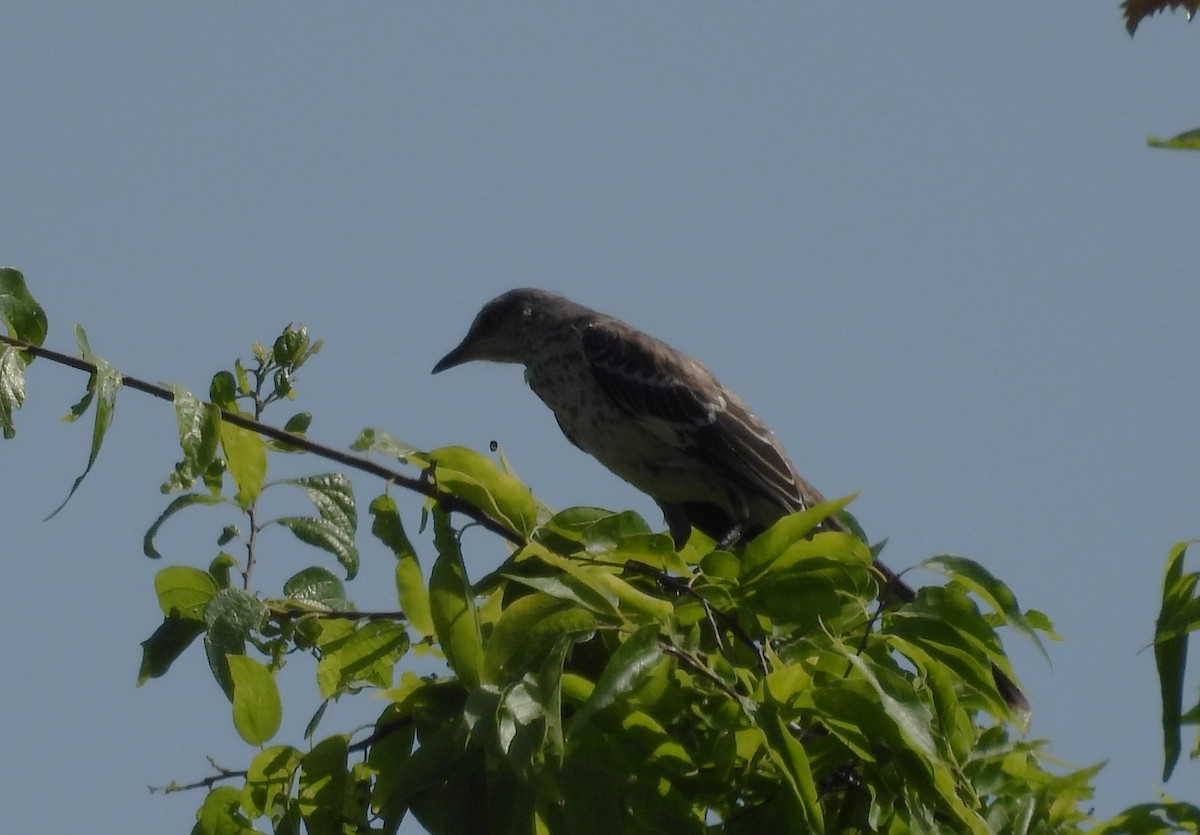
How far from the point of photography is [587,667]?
3.29 metres

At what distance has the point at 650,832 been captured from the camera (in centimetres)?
292

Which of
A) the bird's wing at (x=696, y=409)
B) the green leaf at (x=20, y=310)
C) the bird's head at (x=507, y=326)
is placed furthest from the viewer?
the bird's head at (x=507, y=326)

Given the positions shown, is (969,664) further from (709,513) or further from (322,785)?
(709,513)

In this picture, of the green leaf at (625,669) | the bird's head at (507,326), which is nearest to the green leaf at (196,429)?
the green leaf at (625,669)

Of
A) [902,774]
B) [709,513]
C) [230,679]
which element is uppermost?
[709,513]

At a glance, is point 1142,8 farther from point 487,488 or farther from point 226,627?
point 226,627

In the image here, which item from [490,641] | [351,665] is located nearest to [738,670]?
[490,641]

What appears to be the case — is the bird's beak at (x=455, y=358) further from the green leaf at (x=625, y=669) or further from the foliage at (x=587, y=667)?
the green leaf at (x=625, y=669)

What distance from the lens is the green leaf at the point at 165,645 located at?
135 inches

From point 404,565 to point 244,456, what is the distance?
433 millimetres

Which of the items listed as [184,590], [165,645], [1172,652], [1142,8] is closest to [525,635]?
[184,590]

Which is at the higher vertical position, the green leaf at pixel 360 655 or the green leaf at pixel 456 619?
the green leaf at pixel 360 655

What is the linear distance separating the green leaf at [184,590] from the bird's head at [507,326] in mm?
4891

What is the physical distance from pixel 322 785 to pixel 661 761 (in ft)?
2.36
